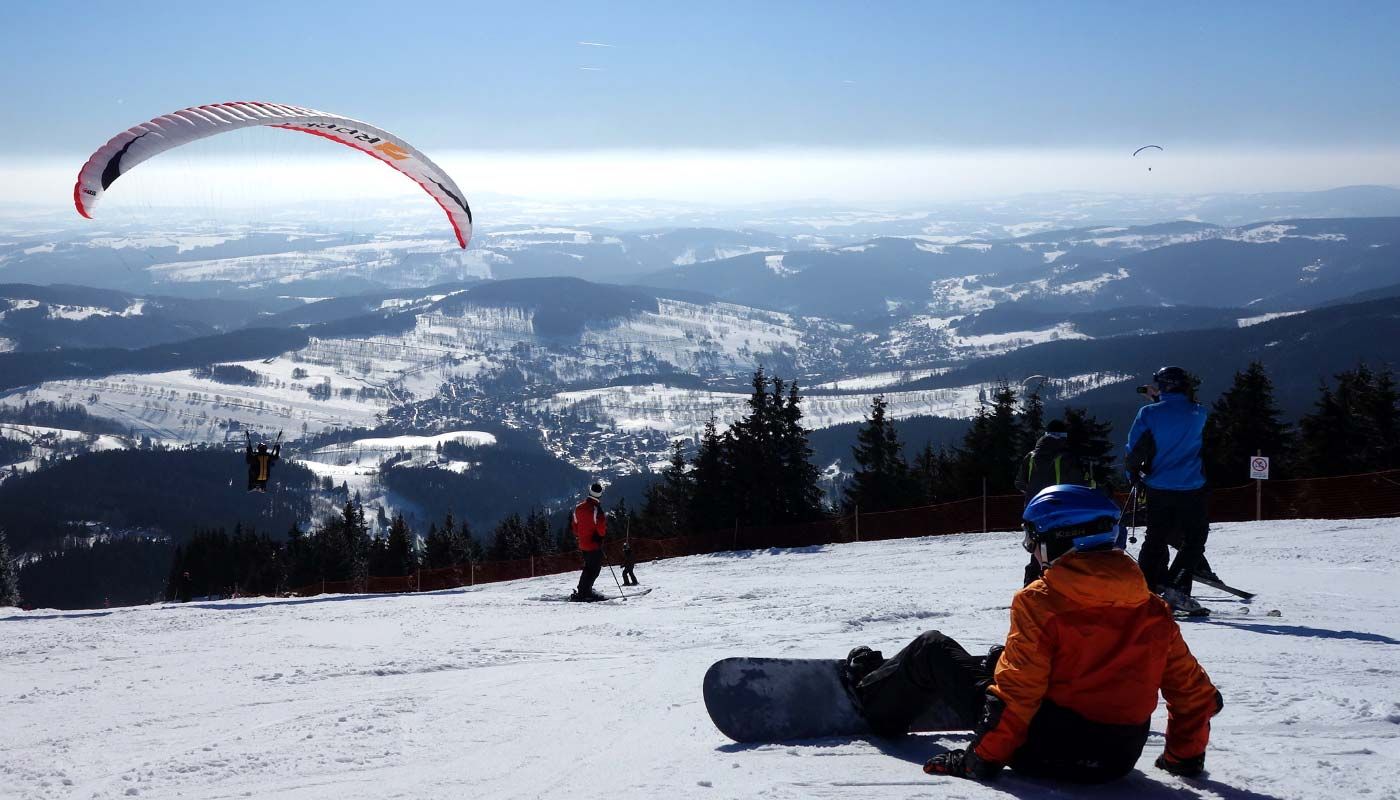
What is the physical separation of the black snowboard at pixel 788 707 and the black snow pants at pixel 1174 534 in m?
4.09

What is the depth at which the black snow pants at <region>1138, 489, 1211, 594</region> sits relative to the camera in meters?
7.52

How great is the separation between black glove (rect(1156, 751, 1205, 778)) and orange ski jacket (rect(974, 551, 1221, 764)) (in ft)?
1.10

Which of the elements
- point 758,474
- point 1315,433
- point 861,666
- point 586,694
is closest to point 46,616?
point 586,694

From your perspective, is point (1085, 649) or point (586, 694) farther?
point (586, 694)

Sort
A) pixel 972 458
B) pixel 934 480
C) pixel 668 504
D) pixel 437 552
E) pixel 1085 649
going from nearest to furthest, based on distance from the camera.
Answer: pixel 1085 649 → pixel 972 458 → pixel 934 480 → pixel 668 504 → pixel 437 552

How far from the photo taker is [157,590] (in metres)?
88.5

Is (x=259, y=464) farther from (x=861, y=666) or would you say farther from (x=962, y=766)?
(x=962, y=766)

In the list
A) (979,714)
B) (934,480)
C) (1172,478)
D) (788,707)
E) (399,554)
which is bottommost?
(399,554)

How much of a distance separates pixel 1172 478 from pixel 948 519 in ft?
46.5

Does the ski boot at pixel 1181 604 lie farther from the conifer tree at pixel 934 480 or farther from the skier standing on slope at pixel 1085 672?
the conifer tree at pixel 934 480

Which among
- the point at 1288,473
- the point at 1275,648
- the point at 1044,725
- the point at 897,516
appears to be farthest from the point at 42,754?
the point at 1288,473

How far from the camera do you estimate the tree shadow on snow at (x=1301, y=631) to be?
6.49 meters

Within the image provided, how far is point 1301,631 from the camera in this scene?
686 centimetres

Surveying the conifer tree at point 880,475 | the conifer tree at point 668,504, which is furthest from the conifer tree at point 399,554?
the conifer tree at point 880,475
